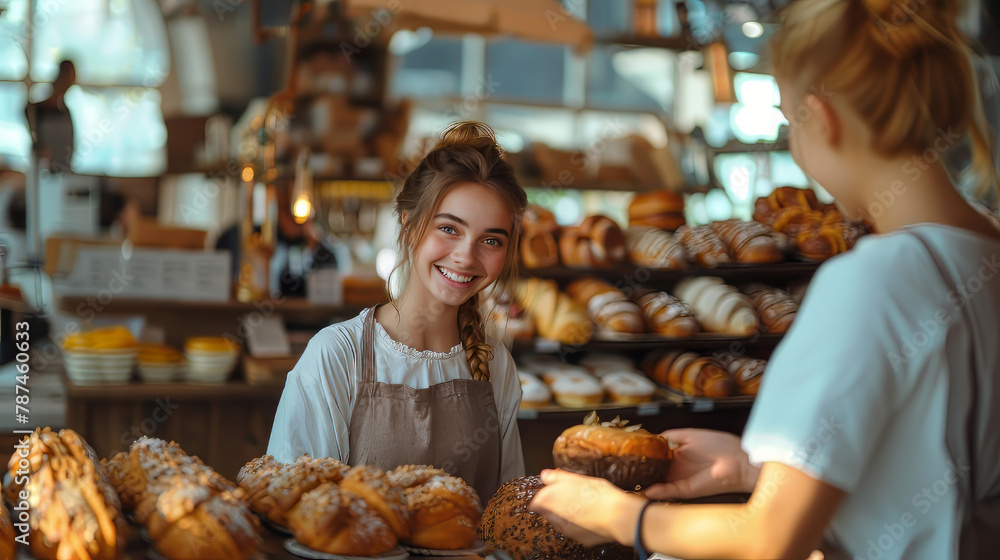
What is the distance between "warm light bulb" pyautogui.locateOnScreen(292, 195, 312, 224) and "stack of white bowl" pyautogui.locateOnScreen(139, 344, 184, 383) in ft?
2.70

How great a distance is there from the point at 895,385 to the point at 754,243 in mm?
2564

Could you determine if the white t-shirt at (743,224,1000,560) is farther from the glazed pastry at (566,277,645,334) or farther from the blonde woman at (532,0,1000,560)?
the glazed pastry at (566,277,645,334)

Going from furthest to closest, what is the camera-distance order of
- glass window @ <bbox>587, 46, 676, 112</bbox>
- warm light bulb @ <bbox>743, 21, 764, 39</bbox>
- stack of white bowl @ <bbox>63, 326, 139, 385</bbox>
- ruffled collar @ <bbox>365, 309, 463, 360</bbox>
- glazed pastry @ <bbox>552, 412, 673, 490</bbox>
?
glass window @ <bbox>587, 46, 676, 112</bbox>
warm light bulb @ <bbox>743, 21, 764, 39</bbox>
stack of white bowl @ <bbox>63, 326, 139, 385</bbox>
ruffled collar @ <bbox>365, 309, 463, 360</bbox>
glazed pastry @ <bbox>552, 412, 673, 490</bbox>

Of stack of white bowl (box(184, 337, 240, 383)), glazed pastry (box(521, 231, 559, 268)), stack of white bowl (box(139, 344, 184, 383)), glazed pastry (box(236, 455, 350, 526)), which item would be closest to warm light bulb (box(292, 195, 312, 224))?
stack of white bowl (box(184, 337, 240, 383))

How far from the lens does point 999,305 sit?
31.4 inches

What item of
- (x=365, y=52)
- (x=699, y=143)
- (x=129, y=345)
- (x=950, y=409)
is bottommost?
(x=129, y=345)

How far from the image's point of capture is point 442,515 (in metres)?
1.07

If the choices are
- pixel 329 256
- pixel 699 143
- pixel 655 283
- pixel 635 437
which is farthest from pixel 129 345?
pixel 699 143

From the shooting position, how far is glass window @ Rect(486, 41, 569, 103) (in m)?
4.86

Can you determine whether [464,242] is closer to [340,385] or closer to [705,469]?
[340,385]

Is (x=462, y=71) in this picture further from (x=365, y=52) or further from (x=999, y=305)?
(x=999, y=305)

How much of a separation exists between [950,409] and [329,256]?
9.69 ft

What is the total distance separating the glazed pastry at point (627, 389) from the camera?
312 cm

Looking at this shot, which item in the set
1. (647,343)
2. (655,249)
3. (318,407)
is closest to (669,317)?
(647,343)
